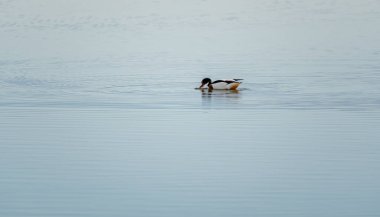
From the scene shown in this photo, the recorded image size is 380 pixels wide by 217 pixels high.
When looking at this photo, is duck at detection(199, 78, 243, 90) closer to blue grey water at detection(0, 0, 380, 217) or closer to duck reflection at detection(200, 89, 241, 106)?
duck reflection at detection(200, 89, 241, 106)

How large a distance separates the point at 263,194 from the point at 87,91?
13.5 meters

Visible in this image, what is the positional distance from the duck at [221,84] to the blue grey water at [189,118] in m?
0.52

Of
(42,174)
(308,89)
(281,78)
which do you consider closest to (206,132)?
(42,174)

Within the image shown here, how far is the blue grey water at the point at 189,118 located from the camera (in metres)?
12.9

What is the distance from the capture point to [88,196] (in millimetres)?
12859

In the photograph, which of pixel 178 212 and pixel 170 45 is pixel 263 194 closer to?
pixel 178 212

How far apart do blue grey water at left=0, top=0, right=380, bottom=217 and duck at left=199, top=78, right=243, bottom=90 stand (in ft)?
1.71

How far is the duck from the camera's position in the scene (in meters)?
27.0

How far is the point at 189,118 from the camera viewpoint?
20.4 meters

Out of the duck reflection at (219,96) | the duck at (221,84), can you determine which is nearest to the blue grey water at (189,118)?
the duck reflection at (219,96)

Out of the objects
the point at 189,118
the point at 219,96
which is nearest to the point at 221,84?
the point at 219,96

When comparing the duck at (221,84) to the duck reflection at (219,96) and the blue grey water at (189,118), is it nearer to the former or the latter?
the duck reflection at (219,96)

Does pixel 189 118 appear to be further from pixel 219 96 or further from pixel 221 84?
pixel 221 84

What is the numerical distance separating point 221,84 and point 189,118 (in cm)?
704
